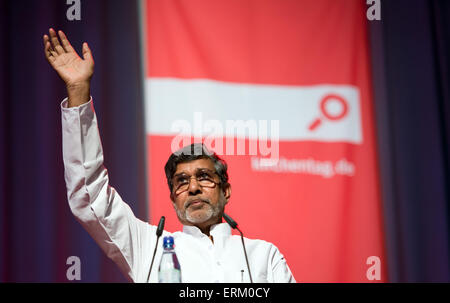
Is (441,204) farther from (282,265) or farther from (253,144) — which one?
(282,265)

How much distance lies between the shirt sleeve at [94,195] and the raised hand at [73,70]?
0.12ft

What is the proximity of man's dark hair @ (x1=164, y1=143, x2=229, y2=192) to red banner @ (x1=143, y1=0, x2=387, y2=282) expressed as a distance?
2.31 feet

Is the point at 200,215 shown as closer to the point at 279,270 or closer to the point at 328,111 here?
the point at 279,270

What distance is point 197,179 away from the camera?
1965mm

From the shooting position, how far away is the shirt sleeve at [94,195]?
1673 mm

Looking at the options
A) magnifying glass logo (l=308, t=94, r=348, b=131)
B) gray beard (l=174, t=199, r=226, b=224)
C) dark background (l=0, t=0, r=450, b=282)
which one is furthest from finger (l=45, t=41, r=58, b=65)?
magnifying glass logo (l=308, t=94, r=348, b=131)

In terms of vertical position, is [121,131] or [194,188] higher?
[121,131]

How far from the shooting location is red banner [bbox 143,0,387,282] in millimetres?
2842

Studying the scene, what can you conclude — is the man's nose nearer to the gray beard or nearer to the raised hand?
the gray beard

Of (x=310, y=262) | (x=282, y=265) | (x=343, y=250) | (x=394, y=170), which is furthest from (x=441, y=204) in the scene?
(x=282, y=265)

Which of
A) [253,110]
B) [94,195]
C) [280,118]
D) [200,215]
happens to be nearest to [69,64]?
[94,195]

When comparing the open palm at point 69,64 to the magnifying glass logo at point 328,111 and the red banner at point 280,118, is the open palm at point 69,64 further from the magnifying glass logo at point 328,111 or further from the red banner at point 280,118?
the magnifying glass logo at point 328,111

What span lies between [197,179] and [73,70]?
587 mm

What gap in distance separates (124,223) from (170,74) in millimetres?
1219
